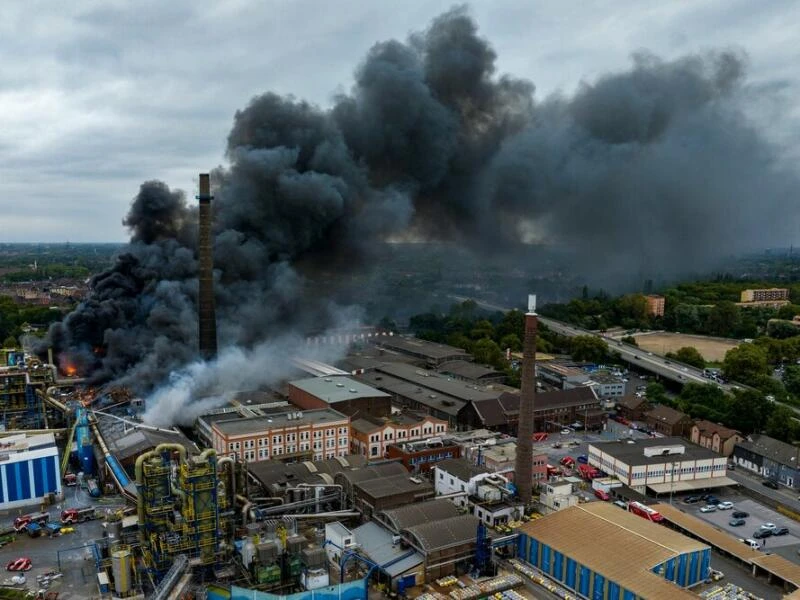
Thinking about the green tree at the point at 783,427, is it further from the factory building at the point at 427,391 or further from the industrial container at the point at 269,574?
the industrial container at the point at 269,574

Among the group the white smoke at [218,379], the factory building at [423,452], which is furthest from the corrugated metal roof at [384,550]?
the white smoke at [218,379]

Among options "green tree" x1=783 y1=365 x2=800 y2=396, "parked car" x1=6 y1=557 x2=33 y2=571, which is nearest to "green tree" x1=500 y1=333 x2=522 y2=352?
"green tree" x1=783 y1=365 x2=800 y2=396

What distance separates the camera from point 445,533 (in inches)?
942

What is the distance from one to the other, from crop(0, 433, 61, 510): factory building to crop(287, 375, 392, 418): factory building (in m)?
14.2

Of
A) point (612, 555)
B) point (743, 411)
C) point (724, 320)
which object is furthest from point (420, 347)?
point (724, 320)

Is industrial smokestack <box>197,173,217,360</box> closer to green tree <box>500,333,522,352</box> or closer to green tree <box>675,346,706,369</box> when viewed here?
green tree <box>500,333,522,352</box>

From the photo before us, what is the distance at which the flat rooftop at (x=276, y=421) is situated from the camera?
32906 mm

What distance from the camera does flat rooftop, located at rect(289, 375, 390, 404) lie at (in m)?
38.4

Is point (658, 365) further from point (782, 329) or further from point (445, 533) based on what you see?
point (445, 533)

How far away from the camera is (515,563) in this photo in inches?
965

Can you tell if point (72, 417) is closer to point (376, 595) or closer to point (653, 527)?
point (376, 595)

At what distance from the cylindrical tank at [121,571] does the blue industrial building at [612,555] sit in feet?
46.0

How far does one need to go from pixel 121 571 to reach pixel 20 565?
4281 mm

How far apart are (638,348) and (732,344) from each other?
15.8 metres
